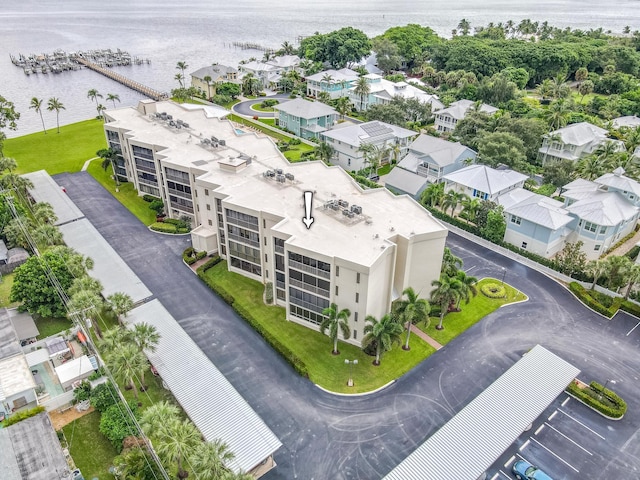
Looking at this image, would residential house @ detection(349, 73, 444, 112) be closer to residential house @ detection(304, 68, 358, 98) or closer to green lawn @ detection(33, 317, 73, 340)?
residential house @ detection(304, 68, 358, 98)

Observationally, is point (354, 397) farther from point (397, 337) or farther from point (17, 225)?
point (17, 225)

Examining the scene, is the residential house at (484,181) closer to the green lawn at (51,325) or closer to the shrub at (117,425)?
the shrub at (117,425)

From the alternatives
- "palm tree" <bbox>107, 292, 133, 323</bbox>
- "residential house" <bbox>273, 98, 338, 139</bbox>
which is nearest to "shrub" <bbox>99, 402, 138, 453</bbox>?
"palm tree" <bbox>107, 292, 133, 323</bbox>

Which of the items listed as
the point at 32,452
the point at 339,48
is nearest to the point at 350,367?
the point at 32,452

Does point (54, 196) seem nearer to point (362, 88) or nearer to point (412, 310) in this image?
point (412, 310)

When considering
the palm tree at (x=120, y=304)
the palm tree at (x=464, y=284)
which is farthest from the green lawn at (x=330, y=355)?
the palm tree at (x=120, y=304)

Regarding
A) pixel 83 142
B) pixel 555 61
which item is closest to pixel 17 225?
pixel 83 142
